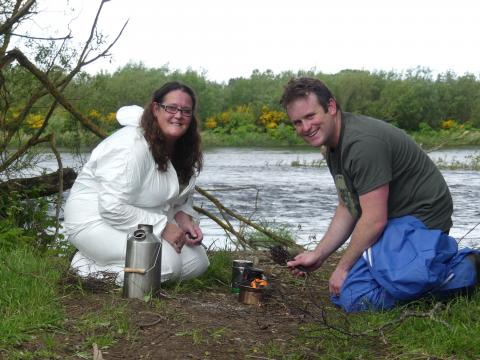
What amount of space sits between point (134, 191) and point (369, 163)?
1468 mm

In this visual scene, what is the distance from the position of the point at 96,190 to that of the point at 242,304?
122 centimetres

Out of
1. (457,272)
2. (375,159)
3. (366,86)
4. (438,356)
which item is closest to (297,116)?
(375,159)

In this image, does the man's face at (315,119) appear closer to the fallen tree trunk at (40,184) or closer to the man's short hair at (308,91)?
the man's short hair at (308,91)

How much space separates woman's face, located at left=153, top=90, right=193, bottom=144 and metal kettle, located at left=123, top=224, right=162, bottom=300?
731 mm

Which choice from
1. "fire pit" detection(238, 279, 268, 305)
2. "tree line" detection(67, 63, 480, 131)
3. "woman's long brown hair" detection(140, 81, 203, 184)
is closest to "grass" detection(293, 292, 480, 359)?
"fire pit" detection(238, 279, 268, 305)

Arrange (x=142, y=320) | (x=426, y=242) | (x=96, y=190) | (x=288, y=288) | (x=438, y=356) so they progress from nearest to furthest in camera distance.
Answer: (x=438, y=356) → (x=142, y=320) → (x=426, y=242) → (x=96, y=190) → (x=288, y=288)

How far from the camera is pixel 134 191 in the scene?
15.4ft

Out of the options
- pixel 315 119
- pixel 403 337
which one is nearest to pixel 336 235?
pixel 315 119

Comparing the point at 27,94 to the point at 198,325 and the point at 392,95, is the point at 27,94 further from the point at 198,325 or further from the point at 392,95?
the point at 392,95

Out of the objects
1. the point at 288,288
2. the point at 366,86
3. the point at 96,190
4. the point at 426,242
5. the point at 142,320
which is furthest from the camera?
the point at 366,86

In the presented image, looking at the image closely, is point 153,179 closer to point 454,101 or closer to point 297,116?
point 297,116

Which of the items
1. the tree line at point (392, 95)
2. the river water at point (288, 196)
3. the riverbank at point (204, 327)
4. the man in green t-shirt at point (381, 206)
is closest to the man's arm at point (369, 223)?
the man in green t-shirt at point (381, 206)

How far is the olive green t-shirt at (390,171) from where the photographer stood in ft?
13.9

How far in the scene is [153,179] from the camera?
482cm
